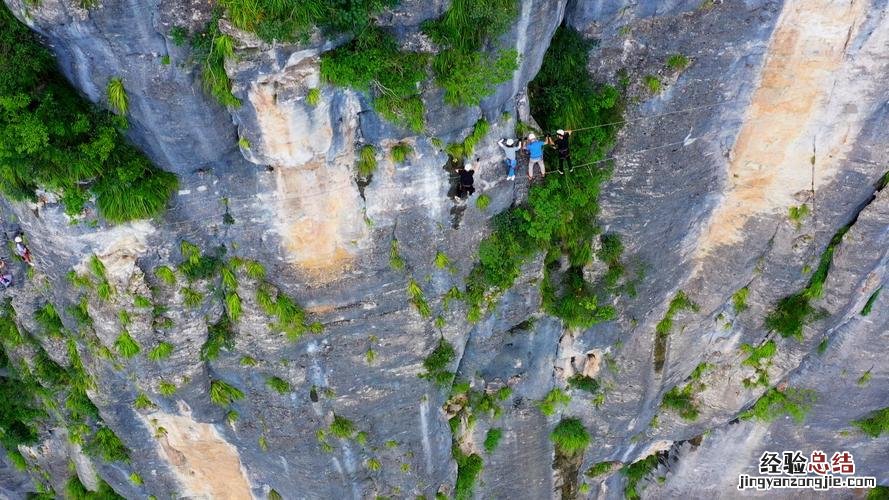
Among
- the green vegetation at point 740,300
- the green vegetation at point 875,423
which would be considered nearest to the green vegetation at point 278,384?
the green vegetation at point 740,300

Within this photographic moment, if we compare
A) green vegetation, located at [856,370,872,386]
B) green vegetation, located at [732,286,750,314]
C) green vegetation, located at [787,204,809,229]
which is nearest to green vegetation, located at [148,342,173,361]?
green vegetation, located at [732,286,750,314]

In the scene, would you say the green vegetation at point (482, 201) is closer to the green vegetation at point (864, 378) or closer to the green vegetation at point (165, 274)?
the green vegetation at point (165, 274)

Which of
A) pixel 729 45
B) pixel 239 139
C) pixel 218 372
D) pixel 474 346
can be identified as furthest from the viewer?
pixel 474 346

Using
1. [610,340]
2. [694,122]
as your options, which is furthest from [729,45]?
[610,340]

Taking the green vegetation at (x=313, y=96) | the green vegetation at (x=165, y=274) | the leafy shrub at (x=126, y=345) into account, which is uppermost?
the green vegetation at (x=313, y=96)

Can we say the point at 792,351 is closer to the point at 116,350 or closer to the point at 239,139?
the point at 239,139

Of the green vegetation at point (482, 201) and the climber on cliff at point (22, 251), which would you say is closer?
the climber on cliff at point (22, 251)

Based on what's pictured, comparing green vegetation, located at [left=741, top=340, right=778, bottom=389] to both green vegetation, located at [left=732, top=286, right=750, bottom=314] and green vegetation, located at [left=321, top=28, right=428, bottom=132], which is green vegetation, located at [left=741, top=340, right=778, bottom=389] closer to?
green vegetation, located at [left=732, top=286, right=750, bottom=314]
